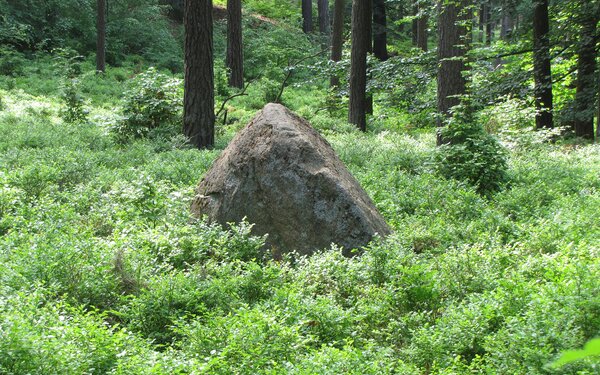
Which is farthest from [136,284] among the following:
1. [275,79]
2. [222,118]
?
[275,79]

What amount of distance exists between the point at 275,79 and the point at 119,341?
1972 centimetres

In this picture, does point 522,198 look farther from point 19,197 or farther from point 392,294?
point 19,197

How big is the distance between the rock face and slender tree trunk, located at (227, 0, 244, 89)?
15.2 meters

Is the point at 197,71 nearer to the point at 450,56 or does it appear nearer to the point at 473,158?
the point at 450,56

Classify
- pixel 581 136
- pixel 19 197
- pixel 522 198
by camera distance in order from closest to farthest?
pixel 19 197 → pixel 522 198 → pixel 581 136

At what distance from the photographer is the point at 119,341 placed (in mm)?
4027

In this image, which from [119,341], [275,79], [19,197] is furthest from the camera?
[275,79]

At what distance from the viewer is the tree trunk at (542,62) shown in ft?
47.2

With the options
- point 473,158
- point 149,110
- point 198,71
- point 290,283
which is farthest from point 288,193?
point 149,110

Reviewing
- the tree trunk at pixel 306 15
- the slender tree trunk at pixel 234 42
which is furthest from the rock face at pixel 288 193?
the tree trunk at pixel 306 15

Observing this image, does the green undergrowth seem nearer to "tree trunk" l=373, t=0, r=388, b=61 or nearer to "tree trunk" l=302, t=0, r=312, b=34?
"tree trunk" l=373, t=0, r=388, b=61

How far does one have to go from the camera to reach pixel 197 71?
12586mm

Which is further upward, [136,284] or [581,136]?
[581,136]

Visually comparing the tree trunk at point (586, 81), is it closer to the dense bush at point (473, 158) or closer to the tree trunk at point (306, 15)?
the dense bush at point (473, 158)
